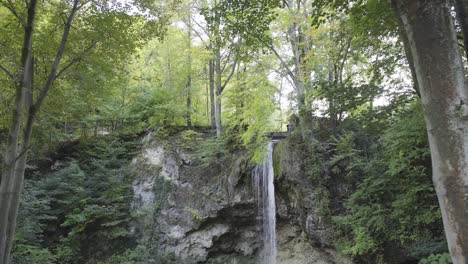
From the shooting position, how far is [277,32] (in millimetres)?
11211

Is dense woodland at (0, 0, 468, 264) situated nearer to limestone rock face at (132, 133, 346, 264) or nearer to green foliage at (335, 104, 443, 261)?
green foliage at (335, 104, 443, 261)

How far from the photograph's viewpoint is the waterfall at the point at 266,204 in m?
9.71

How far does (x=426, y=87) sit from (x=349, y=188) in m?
6.94

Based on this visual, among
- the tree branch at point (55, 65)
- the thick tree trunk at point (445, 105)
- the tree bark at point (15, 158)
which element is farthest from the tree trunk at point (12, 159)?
the thick tree trunk at point (445, 105)

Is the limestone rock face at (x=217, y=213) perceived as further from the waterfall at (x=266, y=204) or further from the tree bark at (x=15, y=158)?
the tree bark at (x=15, y=158)

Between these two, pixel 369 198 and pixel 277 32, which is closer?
pixel 369 198

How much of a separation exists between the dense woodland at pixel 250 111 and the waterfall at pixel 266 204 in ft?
→ 2.63

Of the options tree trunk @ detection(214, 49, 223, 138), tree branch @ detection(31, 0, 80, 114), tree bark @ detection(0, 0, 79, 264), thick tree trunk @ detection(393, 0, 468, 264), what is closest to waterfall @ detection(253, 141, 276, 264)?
tree trunk @ detection(214, 49, 223, 138)

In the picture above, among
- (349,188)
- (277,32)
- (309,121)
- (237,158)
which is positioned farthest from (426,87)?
(277,32)

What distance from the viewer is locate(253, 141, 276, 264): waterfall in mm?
9711

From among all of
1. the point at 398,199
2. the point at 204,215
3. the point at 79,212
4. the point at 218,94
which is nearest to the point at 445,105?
the point at 398,199

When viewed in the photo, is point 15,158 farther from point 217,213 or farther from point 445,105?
point 217,213

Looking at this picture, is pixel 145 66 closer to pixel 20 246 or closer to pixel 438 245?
pixel 20 246

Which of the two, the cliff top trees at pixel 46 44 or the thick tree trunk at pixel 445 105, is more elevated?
the cliff top trees at pixel 46 44
